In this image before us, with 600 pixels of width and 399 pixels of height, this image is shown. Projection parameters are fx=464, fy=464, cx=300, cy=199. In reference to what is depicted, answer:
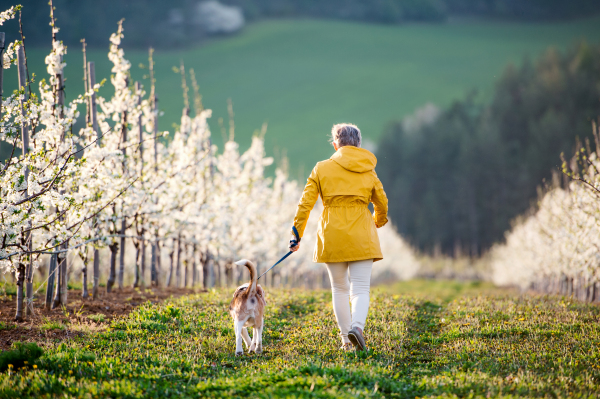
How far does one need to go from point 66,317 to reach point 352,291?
4.69 m

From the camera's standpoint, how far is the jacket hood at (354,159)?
582 cm

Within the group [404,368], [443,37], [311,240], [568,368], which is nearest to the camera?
[568,368]

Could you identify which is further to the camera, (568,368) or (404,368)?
(404,368)

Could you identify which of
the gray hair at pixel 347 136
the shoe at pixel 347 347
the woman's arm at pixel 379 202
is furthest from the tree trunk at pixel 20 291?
the woman's arm at pixel 379 202

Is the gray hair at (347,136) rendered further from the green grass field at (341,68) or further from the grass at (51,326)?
the green grass field at (341,68)

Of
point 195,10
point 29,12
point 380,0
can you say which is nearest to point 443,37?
point 380,0

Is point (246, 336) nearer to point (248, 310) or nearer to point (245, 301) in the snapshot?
point (248, 310)

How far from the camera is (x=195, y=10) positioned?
95625 millimetres

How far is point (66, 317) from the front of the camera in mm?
7375

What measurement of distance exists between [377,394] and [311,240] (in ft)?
77.5

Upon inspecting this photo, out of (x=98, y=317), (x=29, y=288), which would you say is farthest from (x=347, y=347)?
(x=29, y=288)

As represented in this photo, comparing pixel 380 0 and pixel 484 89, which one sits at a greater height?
pixel 380 0

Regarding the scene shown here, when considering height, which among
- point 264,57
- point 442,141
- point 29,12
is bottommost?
point 442,141

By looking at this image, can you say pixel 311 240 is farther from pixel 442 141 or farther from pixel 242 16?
pixel 242 16
